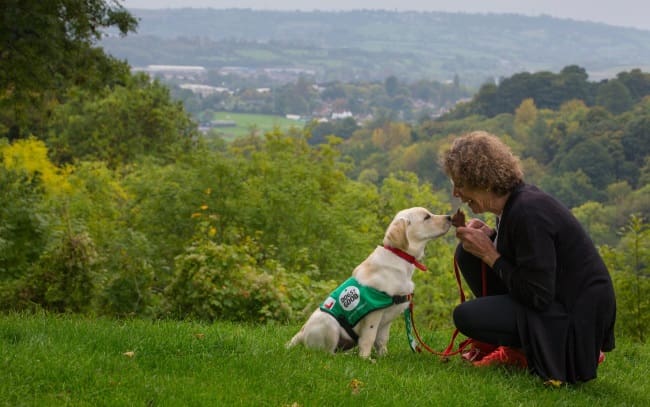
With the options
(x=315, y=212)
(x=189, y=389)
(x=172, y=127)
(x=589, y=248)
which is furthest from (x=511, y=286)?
(x=172, y=127)

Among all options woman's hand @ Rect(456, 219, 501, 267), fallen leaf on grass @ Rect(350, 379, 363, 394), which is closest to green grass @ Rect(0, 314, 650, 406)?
fallen leaf on grass @ Rect(350, 379, 363, 394)

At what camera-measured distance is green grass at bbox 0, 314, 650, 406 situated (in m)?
4.89

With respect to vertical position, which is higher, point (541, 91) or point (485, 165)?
point (485, 165)

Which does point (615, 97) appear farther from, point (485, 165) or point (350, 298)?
point (350, 298)

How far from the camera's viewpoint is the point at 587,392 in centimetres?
571

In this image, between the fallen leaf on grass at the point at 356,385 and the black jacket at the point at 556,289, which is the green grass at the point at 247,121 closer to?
the black jacket at the point at 556,289

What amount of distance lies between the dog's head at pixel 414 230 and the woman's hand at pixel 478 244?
10.7 inches

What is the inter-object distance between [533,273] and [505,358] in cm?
104

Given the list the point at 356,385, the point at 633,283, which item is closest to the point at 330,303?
the point at 356,385

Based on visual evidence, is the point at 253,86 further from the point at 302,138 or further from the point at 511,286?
the point at 511,286

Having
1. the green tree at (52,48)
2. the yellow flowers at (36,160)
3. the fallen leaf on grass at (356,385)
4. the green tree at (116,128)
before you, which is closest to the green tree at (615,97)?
the green tree at (116,128)

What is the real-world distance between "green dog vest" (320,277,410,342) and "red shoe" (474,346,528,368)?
0.85 m

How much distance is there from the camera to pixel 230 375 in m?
5.32

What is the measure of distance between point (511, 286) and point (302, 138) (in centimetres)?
3135
